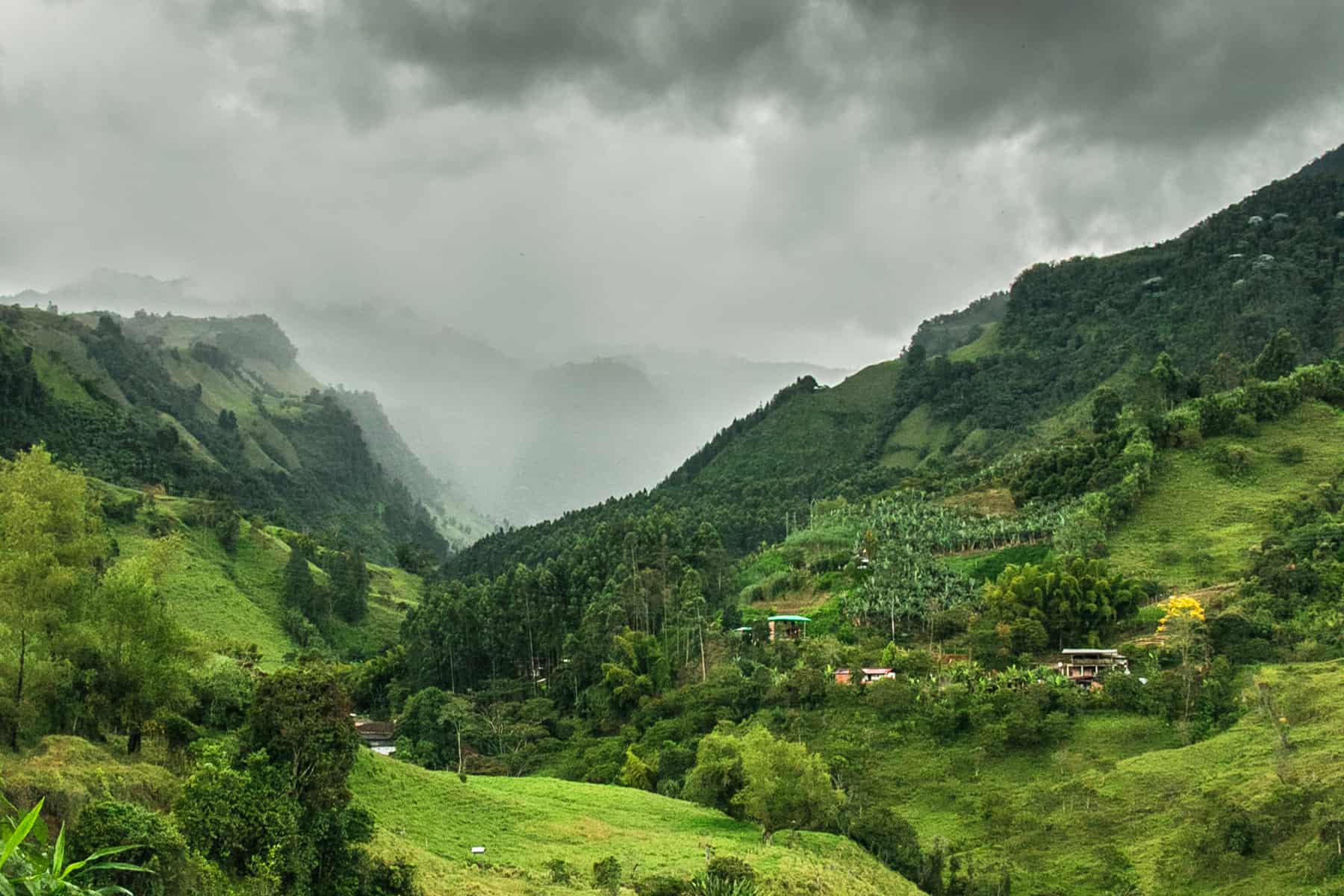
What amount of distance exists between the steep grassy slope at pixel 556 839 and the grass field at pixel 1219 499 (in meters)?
47.7

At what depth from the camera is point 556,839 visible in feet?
133

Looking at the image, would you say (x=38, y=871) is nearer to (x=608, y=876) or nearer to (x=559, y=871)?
(x=608, y=876)

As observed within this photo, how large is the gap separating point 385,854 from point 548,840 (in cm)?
960

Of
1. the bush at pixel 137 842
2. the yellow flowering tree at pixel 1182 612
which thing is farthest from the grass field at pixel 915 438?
the bush at pixel 137 842

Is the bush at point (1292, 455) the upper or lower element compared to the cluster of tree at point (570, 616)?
upper

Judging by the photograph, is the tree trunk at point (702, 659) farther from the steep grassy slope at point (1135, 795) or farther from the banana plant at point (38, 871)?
the banana plant at point (38, 871)

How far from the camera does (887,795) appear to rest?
52812 mm

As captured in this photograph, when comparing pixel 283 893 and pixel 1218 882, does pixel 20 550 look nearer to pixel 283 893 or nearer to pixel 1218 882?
pixel 283 893

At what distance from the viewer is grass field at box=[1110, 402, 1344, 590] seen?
259ft

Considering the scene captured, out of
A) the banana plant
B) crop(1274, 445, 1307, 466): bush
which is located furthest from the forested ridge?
crop(1274, 445, 1307, 466): bush

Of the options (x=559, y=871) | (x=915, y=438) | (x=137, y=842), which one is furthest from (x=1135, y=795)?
(x=915, y=438)

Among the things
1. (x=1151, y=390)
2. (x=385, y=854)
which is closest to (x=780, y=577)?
(x=1151, y=390)

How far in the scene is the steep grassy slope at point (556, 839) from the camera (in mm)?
35312

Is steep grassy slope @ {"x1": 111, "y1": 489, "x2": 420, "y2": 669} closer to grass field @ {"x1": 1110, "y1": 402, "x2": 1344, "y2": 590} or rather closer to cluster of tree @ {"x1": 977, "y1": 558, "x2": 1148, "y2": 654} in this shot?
cluster of tree @ {"x1": 977, "y1": 558, "x2": 1148, "y2": 654}
